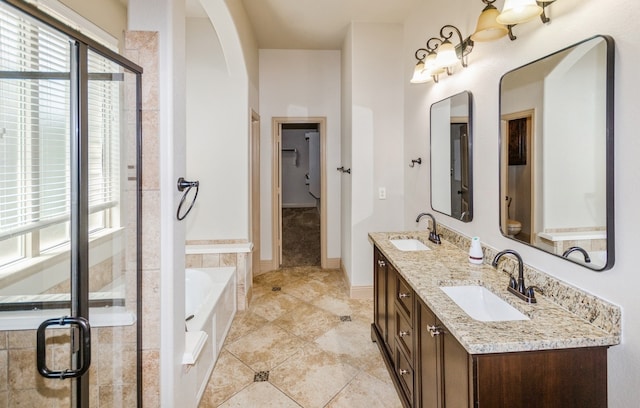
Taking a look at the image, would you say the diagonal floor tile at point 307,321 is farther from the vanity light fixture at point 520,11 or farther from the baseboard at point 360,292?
the vanity light fixture at point 520,11

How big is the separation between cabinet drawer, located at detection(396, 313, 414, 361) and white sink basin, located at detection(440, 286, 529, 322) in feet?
1.01

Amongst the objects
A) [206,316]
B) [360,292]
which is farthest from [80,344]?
[360,292]

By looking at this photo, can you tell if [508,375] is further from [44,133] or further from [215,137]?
[215,137]

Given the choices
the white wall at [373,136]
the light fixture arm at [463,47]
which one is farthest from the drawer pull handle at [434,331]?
the white wall at [373,136]

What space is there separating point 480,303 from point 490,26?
1390 mm

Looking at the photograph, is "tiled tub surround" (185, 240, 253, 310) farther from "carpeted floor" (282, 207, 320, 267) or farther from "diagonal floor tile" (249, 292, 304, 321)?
"carpeted floor" (282, 207, 320, 267)

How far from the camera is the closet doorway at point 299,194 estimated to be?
453cm

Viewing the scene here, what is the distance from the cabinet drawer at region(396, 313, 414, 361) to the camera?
5.95 feet

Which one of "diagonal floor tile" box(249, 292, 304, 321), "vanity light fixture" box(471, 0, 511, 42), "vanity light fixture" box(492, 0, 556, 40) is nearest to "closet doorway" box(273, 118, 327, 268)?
"diagonal floor tile" box(249, 292, 304, 321)

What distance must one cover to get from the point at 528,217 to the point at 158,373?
75.7 inches

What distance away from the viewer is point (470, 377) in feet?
3.68

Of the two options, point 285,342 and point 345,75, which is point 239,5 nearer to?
point 345,75

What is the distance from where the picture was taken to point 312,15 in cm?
342

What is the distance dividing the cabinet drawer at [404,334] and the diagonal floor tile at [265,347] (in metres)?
0.96
